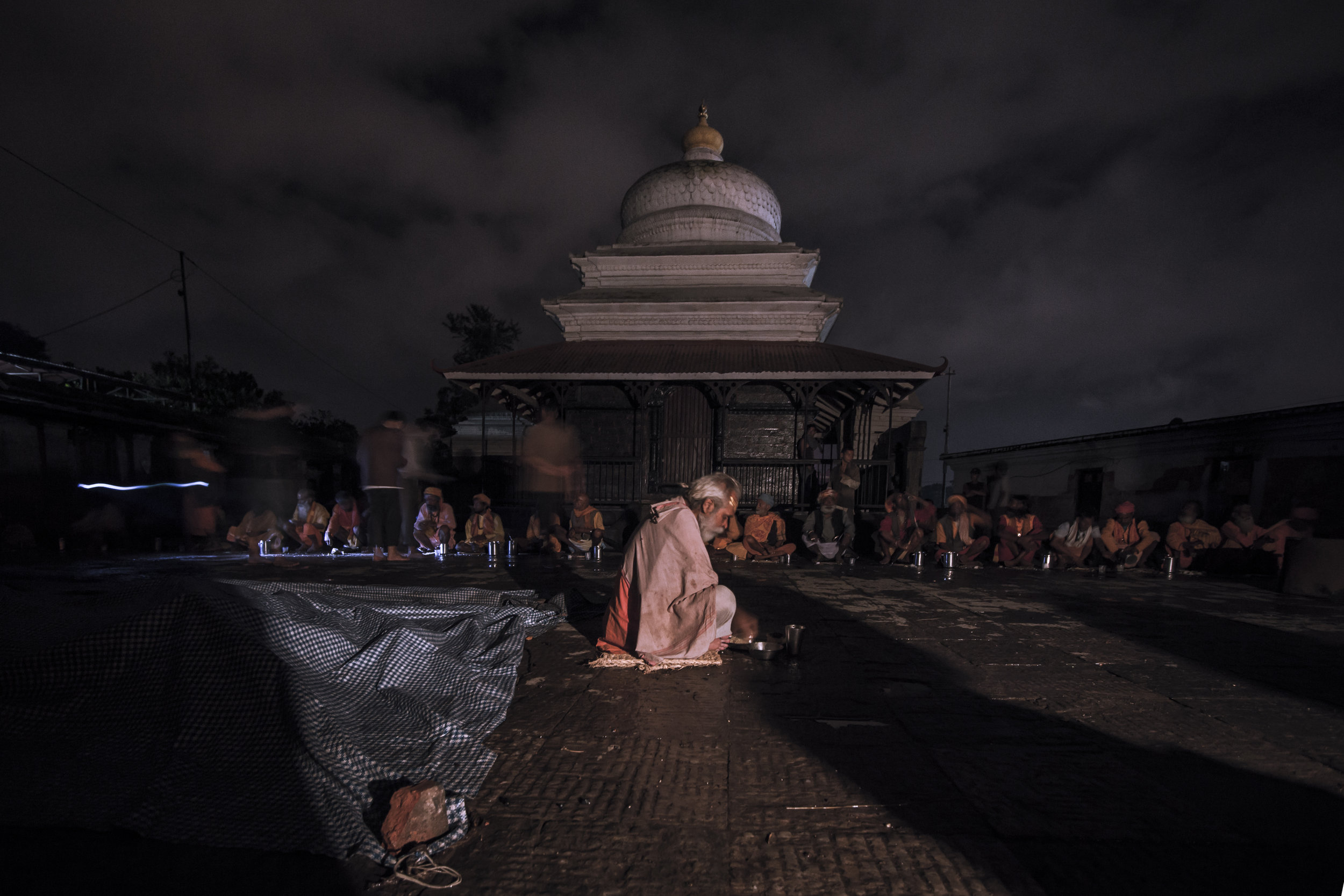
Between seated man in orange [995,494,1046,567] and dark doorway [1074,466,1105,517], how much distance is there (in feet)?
32.1

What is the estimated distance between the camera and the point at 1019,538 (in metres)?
8.30

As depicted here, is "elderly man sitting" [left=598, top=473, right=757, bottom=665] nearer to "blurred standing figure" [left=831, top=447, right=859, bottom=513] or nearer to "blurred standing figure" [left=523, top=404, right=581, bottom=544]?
"blurred standing figure" [left=523, top=404, right=581, bottom=544]

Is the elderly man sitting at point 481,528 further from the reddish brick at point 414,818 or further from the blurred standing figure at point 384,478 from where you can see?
the reddish brick at point 414,818

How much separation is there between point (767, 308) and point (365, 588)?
10.4 metres

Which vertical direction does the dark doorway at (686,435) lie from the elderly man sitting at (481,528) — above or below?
above

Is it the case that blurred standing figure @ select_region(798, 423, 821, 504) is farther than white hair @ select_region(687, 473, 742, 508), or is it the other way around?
blurred standing figure @ select_region(798, 423, 821, 504)

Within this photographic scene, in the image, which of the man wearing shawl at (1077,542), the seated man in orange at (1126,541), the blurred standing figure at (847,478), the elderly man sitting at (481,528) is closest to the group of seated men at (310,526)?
the elderly man sitting at (481,528)

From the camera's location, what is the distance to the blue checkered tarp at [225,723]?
1.79 meters

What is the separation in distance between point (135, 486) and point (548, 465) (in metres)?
8.30

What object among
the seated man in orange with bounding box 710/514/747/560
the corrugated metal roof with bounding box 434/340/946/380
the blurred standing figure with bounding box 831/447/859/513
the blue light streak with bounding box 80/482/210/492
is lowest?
the seated man in orange with bounding box 710/514/747/560

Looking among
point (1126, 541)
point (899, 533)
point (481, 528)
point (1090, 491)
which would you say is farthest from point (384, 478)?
point (1090, 491)

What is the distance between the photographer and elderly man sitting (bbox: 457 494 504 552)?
29.1 feet

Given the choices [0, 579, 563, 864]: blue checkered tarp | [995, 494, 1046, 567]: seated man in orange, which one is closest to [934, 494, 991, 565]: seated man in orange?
[995, 494, 1046, 567]: seated man in orange

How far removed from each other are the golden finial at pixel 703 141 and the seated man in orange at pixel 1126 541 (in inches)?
601
